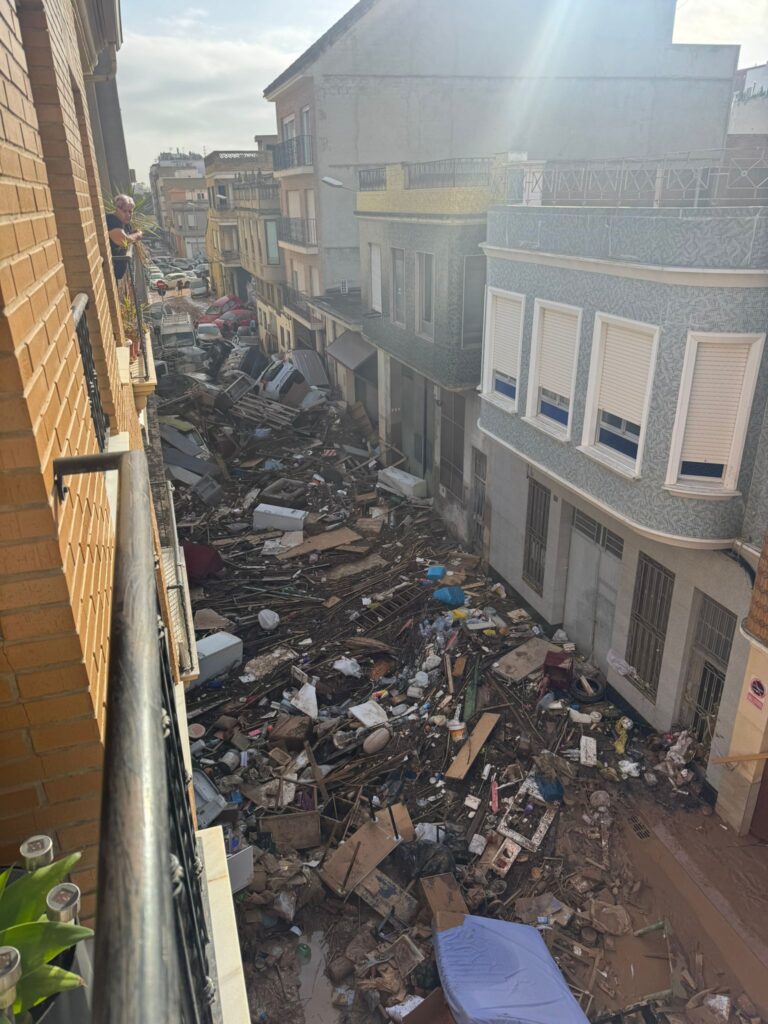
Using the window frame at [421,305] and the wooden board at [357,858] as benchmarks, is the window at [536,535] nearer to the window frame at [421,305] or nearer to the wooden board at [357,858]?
the window frame at [421,305]

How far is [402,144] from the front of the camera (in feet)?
76.4

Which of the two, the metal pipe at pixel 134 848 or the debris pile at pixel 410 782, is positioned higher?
the metal pipe at pixel 134 848

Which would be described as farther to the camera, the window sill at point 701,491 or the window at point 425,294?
the window at point 425,294

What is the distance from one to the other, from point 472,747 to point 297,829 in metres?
2.79

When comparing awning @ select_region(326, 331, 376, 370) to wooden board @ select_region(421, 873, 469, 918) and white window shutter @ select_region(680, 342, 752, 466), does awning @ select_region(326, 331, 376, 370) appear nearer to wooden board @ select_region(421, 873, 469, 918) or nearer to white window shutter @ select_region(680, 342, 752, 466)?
white window shutter @ select_region(680, 342, 752, 466)

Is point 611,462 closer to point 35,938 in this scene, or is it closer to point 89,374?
point 89,374

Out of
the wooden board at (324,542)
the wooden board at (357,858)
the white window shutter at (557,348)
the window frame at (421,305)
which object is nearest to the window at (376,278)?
the window frame at (421,305)

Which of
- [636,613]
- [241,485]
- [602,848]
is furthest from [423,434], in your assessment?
[602,848]

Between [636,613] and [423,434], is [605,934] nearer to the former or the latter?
[636,613]

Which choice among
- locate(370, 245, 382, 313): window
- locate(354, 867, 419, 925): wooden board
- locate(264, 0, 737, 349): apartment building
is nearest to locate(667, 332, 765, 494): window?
locate(354, 867, 419, 925): wooden board

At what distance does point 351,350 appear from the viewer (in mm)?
22656

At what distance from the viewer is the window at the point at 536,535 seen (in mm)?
13084

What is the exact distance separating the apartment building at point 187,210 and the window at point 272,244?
5017cm

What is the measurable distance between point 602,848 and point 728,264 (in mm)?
7012
